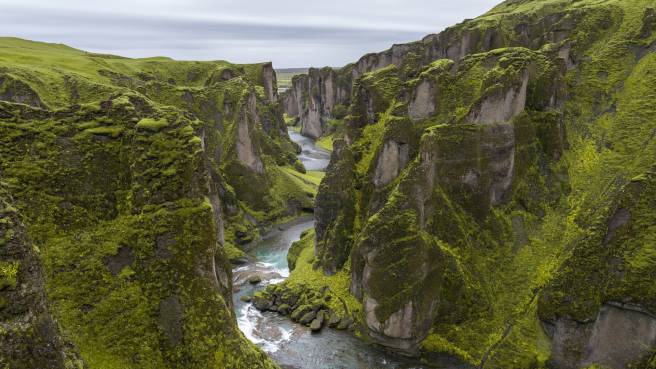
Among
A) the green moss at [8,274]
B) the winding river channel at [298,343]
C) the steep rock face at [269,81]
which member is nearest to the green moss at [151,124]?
the green moss at [8,274]

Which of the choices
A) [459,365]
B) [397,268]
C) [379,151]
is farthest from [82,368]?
[379,151]

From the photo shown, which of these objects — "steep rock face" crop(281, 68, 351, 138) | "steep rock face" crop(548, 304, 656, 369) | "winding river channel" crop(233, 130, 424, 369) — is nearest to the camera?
"steep rock face" crop(548, 304, 656, 369)

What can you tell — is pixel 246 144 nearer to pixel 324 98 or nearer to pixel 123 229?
pixel 123 229

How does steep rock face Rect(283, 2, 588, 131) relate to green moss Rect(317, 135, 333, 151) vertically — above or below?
above

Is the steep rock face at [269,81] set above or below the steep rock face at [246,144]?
above

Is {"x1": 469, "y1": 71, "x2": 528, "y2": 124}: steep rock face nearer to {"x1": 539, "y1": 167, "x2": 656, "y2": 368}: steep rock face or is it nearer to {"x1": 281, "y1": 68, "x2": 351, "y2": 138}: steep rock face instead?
{"x1": 539, "y1": 167, "x2": 656, "y2": 368}: steep rock face

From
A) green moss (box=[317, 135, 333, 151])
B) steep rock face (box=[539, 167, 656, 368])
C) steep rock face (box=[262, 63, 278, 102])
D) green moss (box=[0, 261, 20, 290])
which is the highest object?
steep rock face (box=[262, 63, 278, 102])

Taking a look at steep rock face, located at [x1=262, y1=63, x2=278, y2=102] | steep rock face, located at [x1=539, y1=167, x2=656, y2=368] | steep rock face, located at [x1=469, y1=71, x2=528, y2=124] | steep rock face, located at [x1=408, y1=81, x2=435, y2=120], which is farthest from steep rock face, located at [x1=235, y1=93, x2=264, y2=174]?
steep rock face, located at [x1=262, y1=63, x2=278, y2=102]

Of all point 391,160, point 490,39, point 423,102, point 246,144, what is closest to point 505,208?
point 391,160

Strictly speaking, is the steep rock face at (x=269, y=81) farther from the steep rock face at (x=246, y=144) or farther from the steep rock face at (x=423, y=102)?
the steep rock face at (x=423, y=102)
